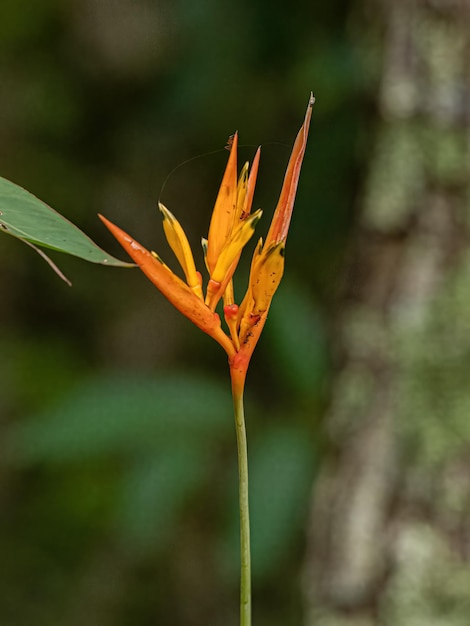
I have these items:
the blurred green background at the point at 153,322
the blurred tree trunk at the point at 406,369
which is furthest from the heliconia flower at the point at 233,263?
the blurred green background at the point at 153,322

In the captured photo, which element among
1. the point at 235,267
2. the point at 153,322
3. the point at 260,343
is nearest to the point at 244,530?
the point at 235,267

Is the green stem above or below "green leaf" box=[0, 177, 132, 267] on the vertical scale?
below

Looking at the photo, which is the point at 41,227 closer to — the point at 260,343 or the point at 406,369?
the point at 406,369

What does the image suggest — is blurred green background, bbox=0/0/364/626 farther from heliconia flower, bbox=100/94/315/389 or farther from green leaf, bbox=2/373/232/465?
heliconia flower, bbox=100/94/315/389

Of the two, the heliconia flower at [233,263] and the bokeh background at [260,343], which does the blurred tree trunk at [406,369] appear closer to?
the bokeh background at [260,343]

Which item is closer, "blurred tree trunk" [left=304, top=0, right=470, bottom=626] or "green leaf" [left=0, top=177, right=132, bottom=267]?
"green leaf" [left=0, top=177, right=132, bottom=267]

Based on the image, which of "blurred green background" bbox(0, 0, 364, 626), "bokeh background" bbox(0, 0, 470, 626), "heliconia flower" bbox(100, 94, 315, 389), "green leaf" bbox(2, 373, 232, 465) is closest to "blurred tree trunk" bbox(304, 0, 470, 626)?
"bokeh background" bbox(0, 0, 470, 626)
